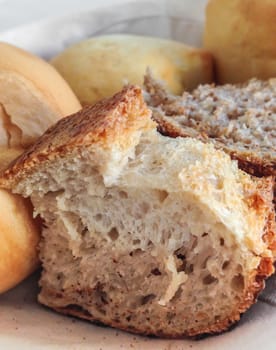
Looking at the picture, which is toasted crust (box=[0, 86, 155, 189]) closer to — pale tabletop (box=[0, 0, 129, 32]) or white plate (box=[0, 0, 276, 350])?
white plate (box=[0, 0, 276, 350])

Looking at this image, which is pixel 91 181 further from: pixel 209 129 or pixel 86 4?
pixel 86 4

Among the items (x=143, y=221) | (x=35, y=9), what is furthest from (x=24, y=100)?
(x=35, y=9)

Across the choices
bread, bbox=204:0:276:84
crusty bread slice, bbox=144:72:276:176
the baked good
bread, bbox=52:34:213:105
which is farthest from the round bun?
bread, bbox=204:0:276:84

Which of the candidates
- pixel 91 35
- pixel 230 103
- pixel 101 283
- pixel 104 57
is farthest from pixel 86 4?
pixel 101 283

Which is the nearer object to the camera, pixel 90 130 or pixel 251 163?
pixel 90 130

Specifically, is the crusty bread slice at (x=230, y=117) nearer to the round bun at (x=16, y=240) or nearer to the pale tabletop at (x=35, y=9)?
the round bun at (x=16, y=240)

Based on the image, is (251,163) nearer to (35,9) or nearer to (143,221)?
(143,221)

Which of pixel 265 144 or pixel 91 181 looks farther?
pixel 265 144

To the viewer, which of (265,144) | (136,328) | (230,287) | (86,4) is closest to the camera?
(230,287)
